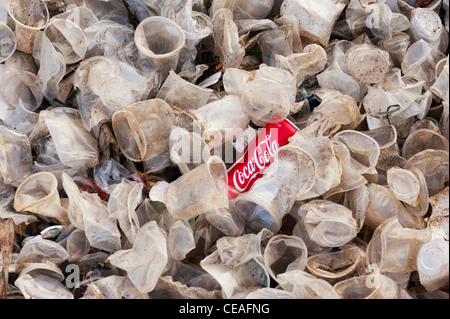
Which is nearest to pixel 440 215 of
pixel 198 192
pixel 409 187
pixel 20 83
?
pixel 409 187

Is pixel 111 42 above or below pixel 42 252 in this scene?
above

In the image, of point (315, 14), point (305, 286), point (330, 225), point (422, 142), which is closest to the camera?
point (305, 286)

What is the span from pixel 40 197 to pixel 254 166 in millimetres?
593

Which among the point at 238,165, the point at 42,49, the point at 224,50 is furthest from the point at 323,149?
the point at 42,49

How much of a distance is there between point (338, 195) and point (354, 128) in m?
0.25

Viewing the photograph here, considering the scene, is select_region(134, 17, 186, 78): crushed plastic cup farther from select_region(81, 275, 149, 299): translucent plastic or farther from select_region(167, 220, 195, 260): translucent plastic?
select_region(81, 275, 149, 299): translucent plastic

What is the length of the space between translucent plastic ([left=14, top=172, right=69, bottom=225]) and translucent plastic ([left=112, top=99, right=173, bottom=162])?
0.75ft

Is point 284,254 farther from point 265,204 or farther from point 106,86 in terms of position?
point 106,86

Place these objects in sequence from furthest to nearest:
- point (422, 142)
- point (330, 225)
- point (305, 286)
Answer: point (422, 142)
point (330, 225)
point (305, 286)

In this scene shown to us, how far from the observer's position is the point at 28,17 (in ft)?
5.40

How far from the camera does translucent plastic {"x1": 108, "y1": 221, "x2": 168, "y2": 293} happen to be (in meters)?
1.31

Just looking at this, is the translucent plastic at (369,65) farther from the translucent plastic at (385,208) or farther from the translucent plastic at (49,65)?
the translucent plastic at (49,65)

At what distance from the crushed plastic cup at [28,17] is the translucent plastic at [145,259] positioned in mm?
724

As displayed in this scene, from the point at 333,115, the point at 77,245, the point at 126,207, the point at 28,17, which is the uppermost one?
the point at 28,17
